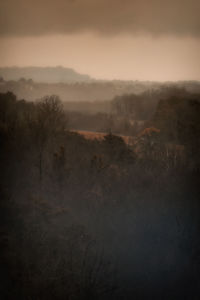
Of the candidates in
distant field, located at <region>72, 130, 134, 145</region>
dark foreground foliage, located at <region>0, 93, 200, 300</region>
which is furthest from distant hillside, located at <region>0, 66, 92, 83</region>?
distant field, located at <region>72, 130, 134, 145</region>

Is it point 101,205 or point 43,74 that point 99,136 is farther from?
point 43,74

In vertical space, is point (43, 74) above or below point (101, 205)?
above

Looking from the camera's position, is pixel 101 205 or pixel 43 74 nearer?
pixel 101 205

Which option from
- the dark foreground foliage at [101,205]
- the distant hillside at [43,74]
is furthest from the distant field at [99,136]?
the distant hillside at [43,74]

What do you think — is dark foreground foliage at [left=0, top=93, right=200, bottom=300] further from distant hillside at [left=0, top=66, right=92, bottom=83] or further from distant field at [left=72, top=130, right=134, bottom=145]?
distant hillside at [left=0, top=66, right=92, bottom=83]

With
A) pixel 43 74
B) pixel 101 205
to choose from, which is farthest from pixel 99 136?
pixel 43 74

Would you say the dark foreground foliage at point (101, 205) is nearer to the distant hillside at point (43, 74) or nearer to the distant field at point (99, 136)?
the distant field at point (99, 136)

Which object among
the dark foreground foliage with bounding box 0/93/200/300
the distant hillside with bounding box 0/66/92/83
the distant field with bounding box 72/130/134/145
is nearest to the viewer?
the dark foreground foliage with bounding box 0/93/200/300
